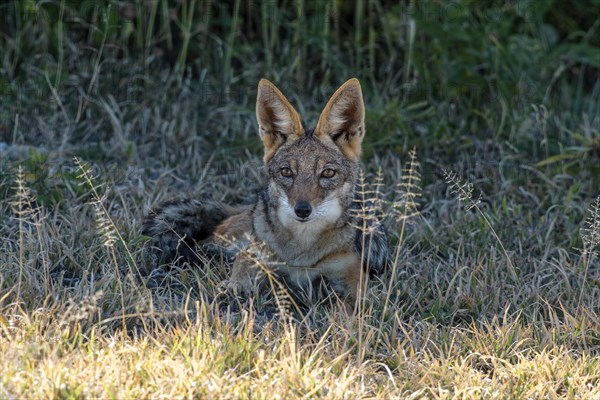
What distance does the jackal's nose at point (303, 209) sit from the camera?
5234mm

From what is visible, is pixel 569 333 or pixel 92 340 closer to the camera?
pixel 92 340

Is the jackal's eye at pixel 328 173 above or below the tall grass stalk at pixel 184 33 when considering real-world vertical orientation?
below

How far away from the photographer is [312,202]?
530cm

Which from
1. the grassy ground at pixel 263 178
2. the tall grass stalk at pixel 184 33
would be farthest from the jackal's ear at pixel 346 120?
the tall grass stalk at pixel 184 33

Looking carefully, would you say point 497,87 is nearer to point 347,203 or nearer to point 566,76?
point 566,76

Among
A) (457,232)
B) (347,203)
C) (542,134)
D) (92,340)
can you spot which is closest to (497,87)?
(542,134)

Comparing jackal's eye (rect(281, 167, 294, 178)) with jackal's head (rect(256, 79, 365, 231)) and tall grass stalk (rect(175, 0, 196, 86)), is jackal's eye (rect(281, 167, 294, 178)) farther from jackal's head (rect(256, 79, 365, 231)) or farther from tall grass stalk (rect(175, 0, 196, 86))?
tall grass stalk (rect(175, 0, 196, 86))

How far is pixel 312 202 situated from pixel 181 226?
114 cm

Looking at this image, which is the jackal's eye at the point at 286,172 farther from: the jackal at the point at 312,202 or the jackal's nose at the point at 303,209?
the jackal's nose at the point at 303,209

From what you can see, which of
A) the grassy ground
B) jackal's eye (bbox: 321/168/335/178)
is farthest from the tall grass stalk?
jackal's eye (bbox: 321/168/335/178)

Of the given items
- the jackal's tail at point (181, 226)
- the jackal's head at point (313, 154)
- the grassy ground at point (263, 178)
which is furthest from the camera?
the jackal's tail at point (181, 226)

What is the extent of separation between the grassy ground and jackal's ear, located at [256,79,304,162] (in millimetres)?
864

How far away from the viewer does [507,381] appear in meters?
4.38

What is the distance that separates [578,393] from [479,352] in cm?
55
